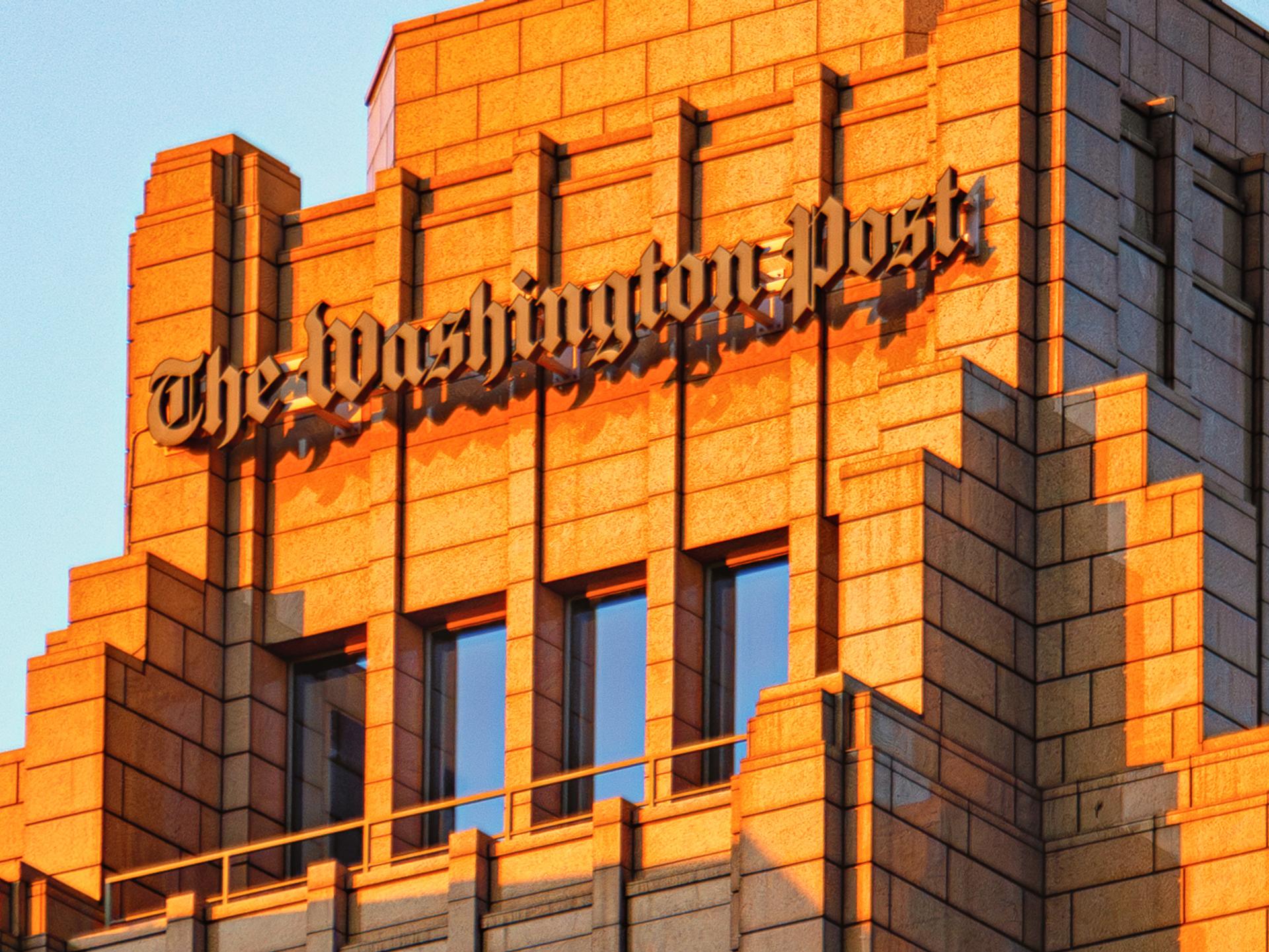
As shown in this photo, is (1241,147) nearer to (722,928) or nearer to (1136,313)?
(1136,313)

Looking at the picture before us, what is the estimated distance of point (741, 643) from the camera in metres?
70.1

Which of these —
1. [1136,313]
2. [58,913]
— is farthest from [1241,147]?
[58,913]

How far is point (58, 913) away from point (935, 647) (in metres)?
13.3

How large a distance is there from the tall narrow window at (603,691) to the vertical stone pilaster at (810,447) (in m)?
2.94

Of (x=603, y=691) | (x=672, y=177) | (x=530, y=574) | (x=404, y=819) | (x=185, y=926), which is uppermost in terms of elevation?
(x=672, y=177)

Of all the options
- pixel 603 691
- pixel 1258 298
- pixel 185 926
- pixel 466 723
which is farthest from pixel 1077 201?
pixel 185 926

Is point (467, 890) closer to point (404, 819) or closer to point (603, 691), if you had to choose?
point (404, 819)

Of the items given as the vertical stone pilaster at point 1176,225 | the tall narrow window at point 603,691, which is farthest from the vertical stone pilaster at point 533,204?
the vertical stone pilaster at point 1176,225

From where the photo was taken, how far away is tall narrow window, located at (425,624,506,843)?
7112 cm

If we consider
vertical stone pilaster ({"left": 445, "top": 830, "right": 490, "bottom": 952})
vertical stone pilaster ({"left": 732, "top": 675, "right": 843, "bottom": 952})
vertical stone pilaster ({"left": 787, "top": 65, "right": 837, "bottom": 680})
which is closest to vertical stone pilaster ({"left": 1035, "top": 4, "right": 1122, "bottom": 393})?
vertical stone pilaster ({"left": 787, "top": 65, "right": 837, "bottom": 680})

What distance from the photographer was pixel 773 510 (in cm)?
6956

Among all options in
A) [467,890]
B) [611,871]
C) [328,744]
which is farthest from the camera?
[328,744]

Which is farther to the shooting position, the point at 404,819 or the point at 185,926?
the point at 404,819

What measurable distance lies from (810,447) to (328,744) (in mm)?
9135
